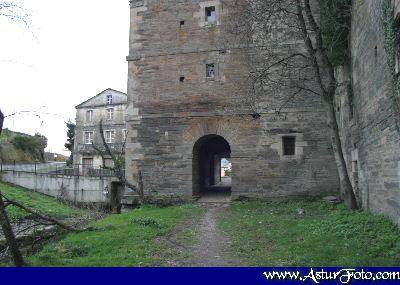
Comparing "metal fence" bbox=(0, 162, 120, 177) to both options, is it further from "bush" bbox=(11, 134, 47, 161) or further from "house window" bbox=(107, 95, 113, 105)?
"house window" bbox=(107, 95, 113, 105)

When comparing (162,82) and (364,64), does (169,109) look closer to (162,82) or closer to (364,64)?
(162,82)

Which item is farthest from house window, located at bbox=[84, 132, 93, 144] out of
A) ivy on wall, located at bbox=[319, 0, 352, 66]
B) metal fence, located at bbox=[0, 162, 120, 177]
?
ivy on wall, located at bbox=[319, 0, 352, 66]

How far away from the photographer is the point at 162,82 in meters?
16.9

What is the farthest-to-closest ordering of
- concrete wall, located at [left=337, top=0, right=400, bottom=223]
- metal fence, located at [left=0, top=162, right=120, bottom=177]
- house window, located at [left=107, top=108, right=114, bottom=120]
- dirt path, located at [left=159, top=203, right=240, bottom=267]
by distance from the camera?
1. house window, located at [left=107, top=108, right=114, bottom=120]
2. metal fence, located at [left=0, top=162, right=120, bottom=177]
3. concrete wall, located at [left=337, top=0, right=400, bottom=223]
4. dirt path, located at [left=159, top=203, right=240, bottom=267]

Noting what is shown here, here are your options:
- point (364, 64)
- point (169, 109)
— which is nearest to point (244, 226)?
point (364, 64)

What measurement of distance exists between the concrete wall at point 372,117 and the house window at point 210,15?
20.1ft

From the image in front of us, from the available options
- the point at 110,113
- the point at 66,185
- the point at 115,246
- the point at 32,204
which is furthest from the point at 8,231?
the point at 110,113

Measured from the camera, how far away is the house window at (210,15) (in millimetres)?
16703

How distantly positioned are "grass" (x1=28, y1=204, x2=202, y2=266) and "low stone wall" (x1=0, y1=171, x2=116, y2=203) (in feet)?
44.9

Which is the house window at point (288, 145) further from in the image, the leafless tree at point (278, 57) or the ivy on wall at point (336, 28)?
the ivy on wall at point (336, 28)

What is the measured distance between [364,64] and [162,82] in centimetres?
865

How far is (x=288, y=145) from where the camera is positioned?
15.6 meters

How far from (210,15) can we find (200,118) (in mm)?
4315

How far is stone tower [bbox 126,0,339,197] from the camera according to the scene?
15.2 metres
